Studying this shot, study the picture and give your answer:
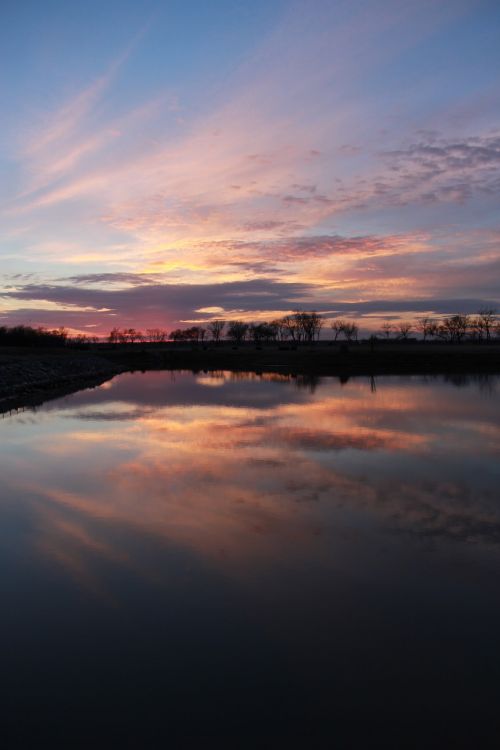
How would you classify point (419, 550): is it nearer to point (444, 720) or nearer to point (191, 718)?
point (444, 720)

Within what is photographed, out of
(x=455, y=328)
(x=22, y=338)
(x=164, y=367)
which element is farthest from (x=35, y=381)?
(x=455, y=328)

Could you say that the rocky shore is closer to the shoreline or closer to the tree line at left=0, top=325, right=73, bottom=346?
the shoreline

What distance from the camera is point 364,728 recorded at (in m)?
4.39

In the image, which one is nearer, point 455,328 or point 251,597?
point 251,597

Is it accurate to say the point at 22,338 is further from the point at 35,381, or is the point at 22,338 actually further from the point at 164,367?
the point at 35,381

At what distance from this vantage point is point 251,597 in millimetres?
6434

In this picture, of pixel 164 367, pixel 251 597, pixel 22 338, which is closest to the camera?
pixel 251 597

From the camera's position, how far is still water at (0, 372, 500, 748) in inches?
179

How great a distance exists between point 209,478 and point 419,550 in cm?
542

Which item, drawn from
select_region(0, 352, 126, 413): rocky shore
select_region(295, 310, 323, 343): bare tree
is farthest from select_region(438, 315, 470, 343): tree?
select_region(0, 352, 126, 413): rocky shore

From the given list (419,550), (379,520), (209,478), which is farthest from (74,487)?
(419,550)

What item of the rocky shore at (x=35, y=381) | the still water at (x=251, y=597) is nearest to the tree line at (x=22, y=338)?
the rocky shore at (x=35, y=381)

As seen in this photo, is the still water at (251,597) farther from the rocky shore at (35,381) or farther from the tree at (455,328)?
the tree at (455,328)

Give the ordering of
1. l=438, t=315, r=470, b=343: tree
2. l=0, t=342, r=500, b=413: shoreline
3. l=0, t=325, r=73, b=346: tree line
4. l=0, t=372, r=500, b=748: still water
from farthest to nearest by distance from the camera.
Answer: l=438, t=315, r=470, b=343: tree, l=0, t=325, r=73, b=346: tree line, l=0, t=342, r=500, b=413: shoreline, l=0, t=372, r=500, b=748: still water
